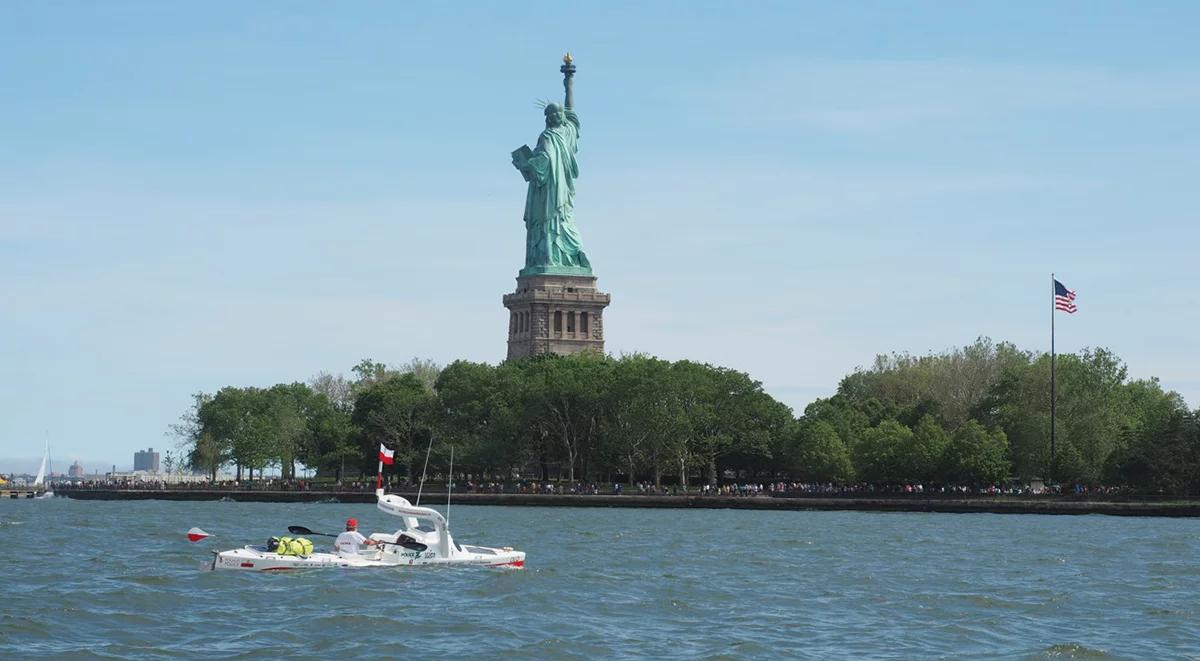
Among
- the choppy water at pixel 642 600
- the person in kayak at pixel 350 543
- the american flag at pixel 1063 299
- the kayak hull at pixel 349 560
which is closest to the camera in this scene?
the choppy water at pixel 642 600

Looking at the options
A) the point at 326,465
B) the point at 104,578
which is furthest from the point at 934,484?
the point at 104,578

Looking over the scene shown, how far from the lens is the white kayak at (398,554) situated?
59969 millimetres

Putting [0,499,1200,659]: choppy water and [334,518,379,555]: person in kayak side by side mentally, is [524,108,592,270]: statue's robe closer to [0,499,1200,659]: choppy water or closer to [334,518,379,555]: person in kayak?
[0,499,1200,659]: choppy water

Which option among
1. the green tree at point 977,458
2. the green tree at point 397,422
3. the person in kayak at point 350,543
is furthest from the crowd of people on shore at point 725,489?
the person in kayak at point 350,543

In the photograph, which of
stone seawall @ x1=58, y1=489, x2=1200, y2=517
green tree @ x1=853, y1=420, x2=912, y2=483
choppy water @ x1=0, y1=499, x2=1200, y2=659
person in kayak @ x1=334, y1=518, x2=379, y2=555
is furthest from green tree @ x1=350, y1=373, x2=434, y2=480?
person in kayak @ x1=334, y1=518, x2=379, y2=555

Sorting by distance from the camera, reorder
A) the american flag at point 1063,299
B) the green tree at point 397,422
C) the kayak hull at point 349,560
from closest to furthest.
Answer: the kayak hull at point 349,560 → the american flag at point 1063,299 → the green tree at point 397,422

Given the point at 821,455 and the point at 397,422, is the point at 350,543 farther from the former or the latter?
the point at 397,422

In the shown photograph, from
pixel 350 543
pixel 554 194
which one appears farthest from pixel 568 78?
pixel 350 543

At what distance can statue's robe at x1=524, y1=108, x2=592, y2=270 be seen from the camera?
18600 centimetres

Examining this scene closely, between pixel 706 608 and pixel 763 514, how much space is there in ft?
227

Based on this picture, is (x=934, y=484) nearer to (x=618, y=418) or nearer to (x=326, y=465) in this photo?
(x=618, y=418)

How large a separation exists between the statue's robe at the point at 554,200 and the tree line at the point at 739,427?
1680cm

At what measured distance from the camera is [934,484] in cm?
13462

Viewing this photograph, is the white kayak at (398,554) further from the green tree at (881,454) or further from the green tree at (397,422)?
the green tree at (397,422)
